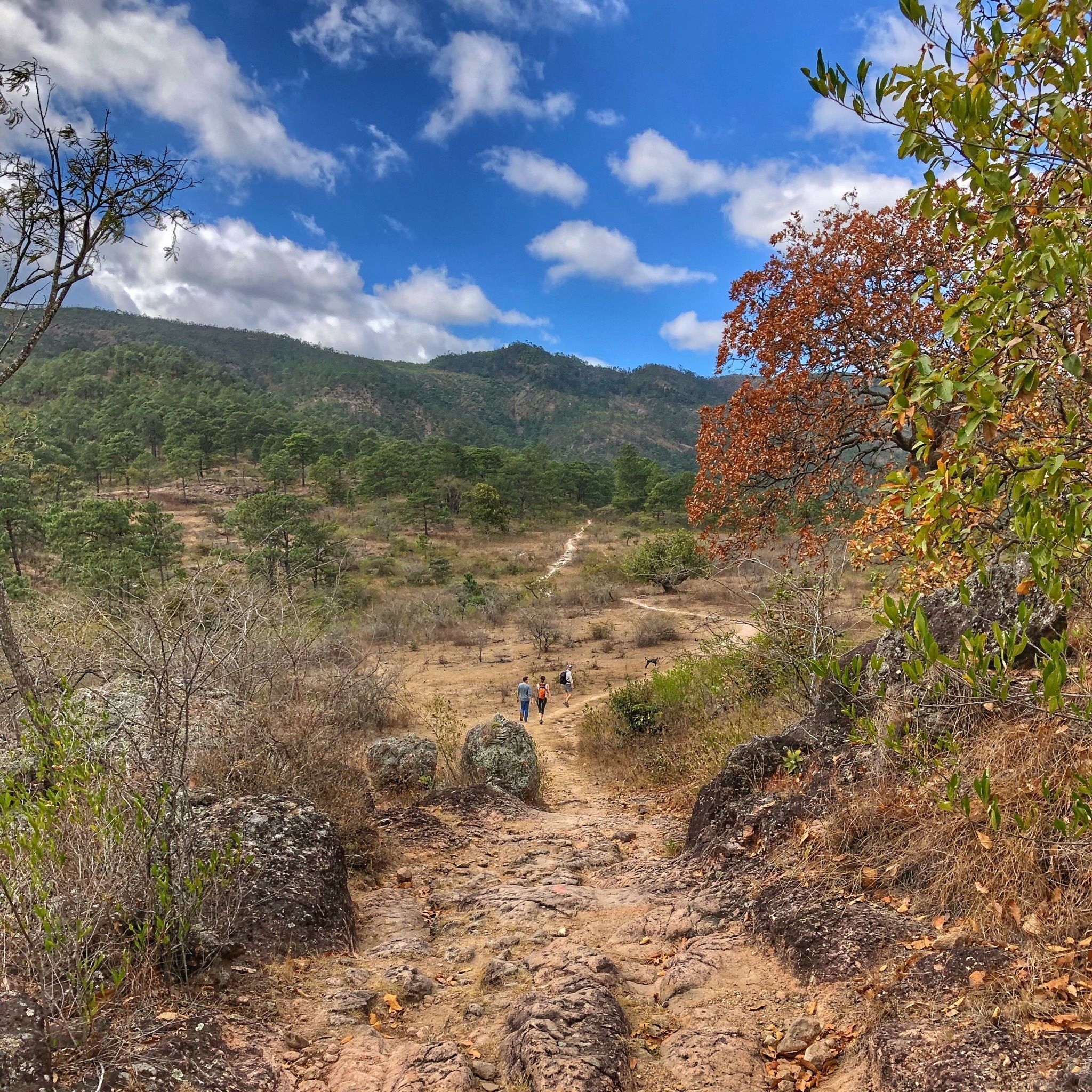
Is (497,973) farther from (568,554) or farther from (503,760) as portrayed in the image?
(568,554)

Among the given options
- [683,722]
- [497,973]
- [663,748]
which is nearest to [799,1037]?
[497,973]

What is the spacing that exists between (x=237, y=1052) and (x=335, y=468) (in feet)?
179

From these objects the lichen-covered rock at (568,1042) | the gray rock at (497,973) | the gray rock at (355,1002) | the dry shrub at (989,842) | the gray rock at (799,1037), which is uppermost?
the dry shrub at (989,842)

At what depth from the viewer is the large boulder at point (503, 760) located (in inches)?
332

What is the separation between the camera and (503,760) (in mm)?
8516

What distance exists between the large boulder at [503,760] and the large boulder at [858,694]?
11.7 feet

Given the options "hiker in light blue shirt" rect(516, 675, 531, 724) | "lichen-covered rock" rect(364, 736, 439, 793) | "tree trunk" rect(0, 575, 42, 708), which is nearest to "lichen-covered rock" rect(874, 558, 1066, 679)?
"lichen-covered rock" rect(364, 736, 439, 793)

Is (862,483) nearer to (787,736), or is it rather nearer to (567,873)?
(787,736)

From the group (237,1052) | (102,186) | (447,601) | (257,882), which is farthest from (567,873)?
(447,601)

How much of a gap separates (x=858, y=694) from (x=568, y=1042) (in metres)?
3.02

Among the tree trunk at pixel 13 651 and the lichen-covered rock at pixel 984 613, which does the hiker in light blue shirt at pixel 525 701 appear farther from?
the tree trunk at pixel 13 651

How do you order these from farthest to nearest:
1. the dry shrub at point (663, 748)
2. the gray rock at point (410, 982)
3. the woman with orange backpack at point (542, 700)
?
1. the woman with orange backpack at point (542, 700)
2. the dry shrub at point (663, 748)
3. the gray rock at point (410, 982)

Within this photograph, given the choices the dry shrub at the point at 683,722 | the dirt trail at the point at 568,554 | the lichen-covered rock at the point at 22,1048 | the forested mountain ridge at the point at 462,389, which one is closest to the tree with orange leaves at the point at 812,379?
the dry shrub at the point at 683,722

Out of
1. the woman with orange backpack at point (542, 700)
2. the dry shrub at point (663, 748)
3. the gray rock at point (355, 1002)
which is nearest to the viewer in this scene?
the gray rock at point (355, 1002)
